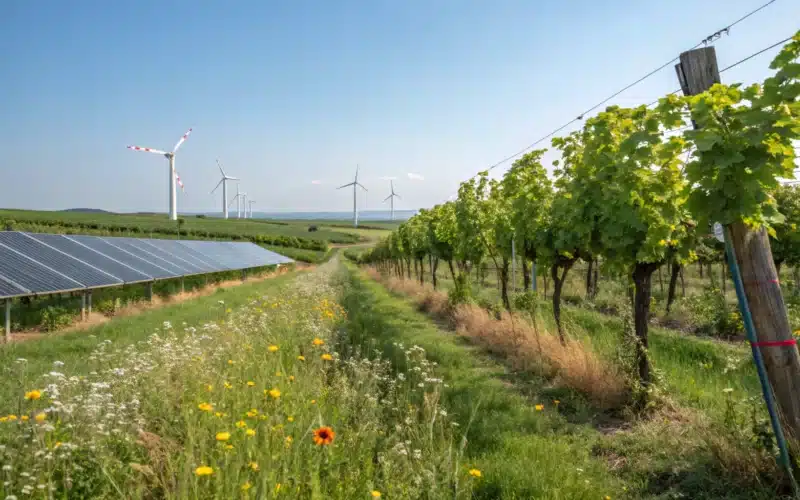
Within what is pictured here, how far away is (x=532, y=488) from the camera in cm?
412

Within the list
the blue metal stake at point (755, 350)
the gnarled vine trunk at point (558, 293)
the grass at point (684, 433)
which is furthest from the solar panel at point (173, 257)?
the blue metal stake at point (755, 350)

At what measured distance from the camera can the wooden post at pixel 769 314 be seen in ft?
13.6

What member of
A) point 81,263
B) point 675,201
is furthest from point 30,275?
point 675,201

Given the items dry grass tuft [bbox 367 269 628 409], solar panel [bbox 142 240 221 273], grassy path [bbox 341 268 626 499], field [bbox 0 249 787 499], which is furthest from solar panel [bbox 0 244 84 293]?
solar panel [bbox 142 240 221 273]

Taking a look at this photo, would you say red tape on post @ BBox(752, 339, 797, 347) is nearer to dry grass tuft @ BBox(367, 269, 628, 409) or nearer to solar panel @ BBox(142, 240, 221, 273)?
dry grass tuft @ BBox(367, 269, 628, 409)

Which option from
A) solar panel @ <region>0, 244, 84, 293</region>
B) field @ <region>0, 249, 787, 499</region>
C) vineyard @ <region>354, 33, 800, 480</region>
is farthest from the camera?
solar panel @ <region>0, 244, 84, 293</region>

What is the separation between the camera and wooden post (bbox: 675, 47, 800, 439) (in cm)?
414

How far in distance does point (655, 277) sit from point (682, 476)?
29149 millimetres

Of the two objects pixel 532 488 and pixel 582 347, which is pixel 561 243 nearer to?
pixel 582 347

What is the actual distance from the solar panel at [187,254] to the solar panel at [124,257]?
4.17 meters

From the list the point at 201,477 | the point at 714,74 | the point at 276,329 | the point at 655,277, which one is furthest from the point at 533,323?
the point at 655,277

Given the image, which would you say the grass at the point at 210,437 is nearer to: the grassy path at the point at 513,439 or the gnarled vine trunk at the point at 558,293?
A: the grassy path at the point at 513,439

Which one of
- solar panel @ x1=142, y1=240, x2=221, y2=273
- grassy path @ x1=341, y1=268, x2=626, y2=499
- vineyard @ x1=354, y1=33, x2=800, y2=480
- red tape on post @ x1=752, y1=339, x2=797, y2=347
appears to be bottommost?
grassy path @ x1=341, y1=268, x2=626, y2=499

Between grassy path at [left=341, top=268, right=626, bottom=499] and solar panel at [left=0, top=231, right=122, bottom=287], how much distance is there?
28.2 feet
